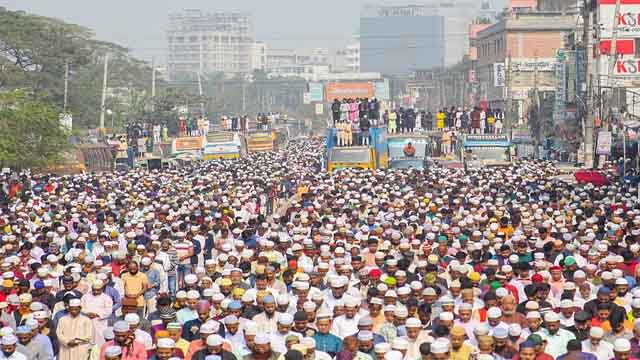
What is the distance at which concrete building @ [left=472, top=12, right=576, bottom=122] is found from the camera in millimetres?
95062

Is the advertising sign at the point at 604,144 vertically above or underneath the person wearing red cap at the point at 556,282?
above

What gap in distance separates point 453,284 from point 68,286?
13.2ft

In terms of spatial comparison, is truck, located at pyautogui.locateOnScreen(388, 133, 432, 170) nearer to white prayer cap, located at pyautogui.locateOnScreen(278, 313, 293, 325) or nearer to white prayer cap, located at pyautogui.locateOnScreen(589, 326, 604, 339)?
white prayer cap, located at pyautogui.locateOnScreen(278, 313, 293, 325)

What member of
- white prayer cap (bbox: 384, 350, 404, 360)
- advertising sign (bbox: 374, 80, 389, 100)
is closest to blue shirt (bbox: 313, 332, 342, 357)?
white prayer cap (bbox: 384, 350, 404, 360)

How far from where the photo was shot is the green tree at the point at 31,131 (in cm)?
4838

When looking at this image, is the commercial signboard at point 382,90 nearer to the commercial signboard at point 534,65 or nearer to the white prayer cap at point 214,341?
the commercial signboard at point 534,65

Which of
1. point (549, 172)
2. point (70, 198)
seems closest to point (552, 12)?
point (549, 172)

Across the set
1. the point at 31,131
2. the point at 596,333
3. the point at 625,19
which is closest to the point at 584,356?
the point at 596,333

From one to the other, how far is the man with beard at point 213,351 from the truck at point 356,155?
36501 mm

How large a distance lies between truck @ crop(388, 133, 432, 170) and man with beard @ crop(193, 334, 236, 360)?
39.2 m

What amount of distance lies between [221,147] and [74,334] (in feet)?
167

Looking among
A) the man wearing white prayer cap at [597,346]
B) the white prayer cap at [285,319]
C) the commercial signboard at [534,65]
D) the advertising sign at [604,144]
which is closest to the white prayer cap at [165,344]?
the white prayer cap at [285,319]

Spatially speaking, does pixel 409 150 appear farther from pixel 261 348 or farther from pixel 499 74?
pixel 499 74

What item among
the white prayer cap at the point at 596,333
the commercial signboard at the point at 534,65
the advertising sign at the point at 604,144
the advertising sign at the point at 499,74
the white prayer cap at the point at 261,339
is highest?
the commercial signboard at the point at 534,65
